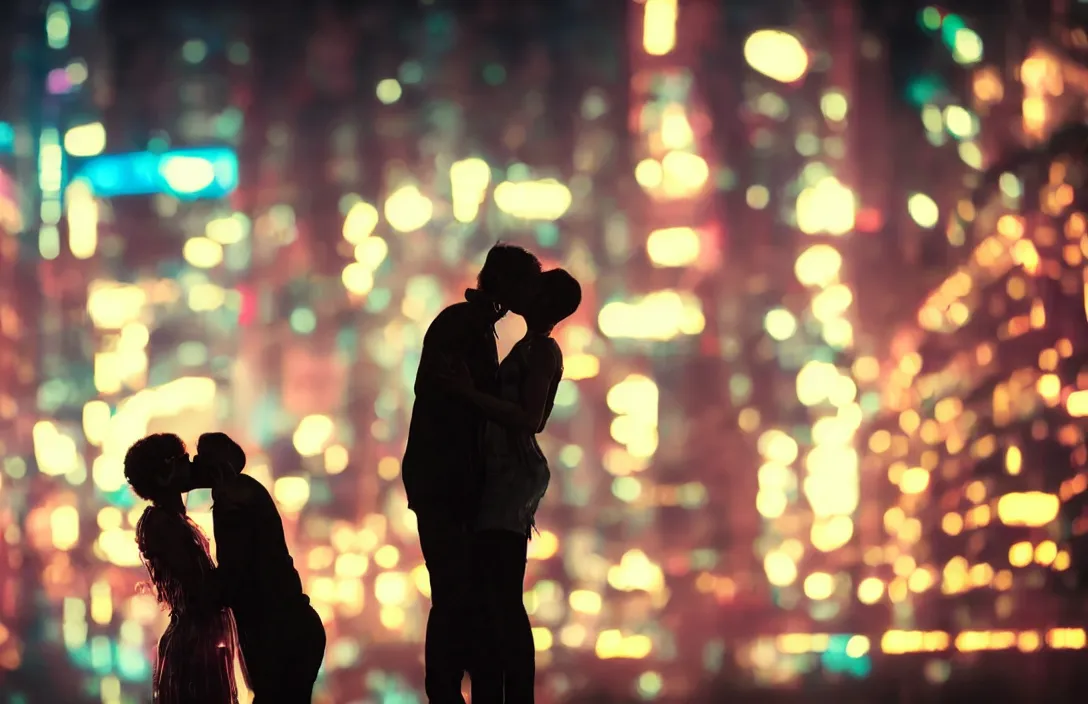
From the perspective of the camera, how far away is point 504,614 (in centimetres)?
217

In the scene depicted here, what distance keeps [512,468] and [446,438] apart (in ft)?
0.38

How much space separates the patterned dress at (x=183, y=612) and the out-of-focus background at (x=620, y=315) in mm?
1370

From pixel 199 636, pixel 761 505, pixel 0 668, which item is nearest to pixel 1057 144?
→ pixel 761 505

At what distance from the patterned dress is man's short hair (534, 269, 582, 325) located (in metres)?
0.71

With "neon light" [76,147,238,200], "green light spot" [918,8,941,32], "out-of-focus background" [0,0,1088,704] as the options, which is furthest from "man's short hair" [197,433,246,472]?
"green light spot" [918,8,941,32]

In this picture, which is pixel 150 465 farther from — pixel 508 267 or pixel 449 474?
pixel 508 267

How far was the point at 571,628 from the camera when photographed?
3.69 meters

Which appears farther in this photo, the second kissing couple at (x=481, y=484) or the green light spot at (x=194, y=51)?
the green light spot at (x=194, y=51)

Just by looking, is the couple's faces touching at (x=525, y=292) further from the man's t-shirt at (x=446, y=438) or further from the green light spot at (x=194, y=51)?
the green light spot at (x=194, y=51)

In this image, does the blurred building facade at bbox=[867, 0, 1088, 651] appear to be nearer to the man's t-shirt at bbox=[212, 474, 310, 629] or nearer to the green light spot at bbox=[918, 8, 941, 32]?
the green light spot at bbox=[918, 8, 941, 32]

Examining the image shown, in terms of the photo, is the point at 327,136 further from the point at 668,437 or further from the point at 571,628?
the point at 571,628

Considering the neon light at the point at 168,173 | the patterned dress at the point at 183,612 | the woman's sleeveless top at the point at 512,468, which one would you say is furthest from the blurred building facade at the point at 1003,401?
the patterned dress at the point at 183,612

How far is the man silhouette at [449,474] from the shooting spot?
7.14ft

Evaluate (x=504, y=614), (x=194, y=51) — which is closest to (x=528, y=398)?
(x=504, y=614)
